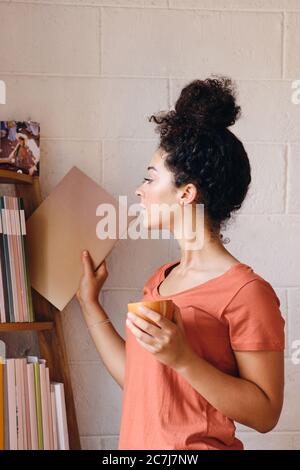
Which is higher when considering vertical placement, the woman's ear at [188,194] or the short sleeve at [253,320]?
the woman's ear at [188,194]

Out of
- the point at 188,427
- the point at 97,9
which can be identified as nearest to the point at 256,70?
the point at 97,9

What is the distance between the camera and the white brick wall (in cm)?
166

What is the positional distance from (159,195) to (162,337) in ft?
1.15

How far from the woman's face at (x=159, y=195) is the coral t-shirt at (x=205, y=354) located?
18 cm

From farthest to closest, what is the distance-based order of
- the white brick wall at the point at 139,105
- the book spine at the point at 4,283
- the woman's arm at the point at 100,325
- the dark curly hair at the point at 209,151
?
the white brick wall at the point at 139,105, the woman's arm at the point at 100,325, the book spine at the point at 4,283, the dark curly hair at the point at 209,151

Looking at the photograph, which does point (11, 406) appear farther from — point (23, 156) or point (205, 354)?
point (23, 156)

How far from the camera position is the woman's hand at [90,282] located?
1561 millimetres

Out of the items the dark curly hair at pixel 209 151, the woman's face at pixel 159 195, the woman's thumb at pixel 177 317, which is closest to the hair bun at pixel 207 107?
the dark curly hair at pixel 209 151

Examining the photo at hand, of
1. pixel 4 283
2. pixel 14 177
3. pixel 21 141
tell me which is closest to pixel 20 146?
pixel 21 141

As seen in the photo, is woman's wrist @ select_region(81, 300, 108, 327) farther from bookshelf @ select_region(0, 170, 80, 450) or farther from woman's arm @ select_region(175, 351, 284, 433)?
woman's arm @ select_region(175, 351, 284, 433)

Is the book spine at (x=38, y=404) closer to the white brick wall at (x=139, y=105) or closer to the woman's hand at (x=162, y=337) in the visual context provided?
the white brick wall at (x=139, y=105)

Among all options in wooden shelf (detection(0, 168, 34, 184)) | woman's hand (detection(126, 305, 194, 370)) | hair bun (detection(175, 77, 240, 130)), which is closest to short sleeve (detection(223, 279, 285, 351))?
woman's hand (detection(126, 305, 194, 370))

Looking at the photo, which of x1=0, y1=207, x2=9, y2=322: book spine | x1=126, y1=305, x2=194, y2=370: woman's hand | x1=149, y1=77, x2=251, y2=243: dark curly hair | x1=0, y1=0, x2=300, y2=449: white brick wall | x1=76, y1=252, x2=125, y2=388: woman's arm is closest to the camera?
x1=126, y1=305, x2=194, y2=370: woman's hand

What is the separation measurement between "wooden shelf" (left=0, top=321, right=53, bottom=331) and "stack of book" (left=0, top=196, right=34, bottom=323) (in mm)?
16
